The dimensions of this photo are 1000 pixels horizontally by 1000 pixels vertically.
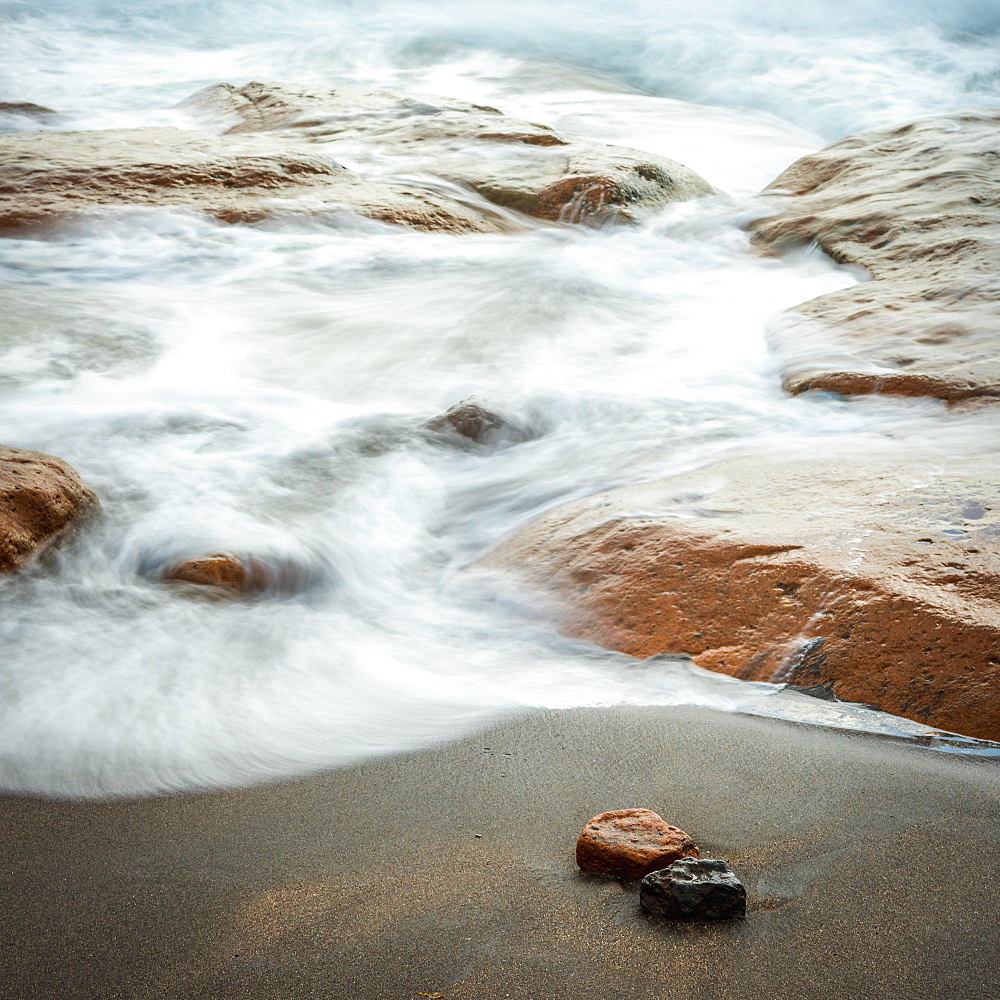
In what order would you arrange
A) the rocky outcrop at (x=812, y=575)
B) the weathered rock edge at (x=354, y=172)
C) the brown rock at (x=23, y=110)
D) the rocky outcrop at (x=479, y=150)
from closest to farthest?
the rocky outcrop at (x=812, y=575), the weathered rock edge at (x=354, y=172), the rocky outcrop at (x=479, y=150), the brown rock at (x=23, y=110)

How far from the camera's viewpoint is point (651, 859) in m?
1.37

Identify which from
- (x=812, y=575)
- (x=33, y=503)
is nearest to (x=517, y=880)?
(x=812, y=575)

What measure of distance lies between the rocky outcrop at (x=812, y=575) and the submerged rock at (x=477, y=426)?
0.94 metres

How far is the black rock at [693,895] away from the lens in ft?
4.17

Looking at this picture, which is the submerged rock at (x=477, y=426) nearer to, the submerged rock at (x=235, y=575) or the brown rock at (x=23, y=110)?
the submerged rock at (x=235, y=575)

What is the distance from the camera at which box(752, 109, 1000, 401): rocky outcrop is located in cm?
381

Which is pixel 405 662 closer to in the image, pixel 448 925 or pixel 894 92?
pixel 448 925

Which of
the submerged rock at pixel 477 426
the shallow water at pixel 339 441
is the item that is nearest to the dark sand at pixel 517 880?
the shallow water at pixel 339 441

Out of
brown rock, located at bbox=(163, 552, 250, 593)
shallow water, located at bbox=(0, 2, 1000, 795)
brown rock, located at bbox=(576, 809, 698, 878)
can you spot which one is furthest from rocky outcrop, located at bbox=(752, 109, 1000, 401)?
brown rock, located at bbox=(576, 809, 698, 878)

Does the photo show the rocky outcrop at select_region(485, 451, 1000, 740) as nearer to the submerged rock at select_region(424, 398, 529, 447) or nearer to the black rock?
the black rock

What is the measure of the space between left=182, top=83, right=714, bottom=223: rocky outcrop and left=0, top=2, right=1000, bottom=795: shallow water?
35 centimetres

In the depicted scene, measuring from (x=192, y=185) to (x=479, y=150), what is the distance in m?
2.75

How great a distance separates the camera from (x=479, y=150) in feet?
26.0

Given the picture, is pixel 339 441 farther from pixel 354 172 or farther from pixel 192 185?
pixel 354 172
